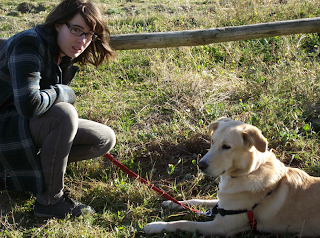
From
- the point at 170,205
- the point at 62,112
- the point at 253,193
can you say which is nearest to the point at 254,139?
the point at 253,193

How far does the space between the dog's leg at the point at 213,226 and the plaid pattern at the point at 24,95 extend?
1078mm

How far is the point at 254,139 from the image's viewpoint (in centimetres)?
222

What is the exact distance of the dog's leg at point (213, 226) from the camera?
2.31 metres

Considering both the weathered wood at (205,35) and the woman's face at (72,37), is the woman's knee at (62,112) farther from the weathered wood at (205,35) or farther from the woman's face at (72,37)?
the weathered wood at (205,35)

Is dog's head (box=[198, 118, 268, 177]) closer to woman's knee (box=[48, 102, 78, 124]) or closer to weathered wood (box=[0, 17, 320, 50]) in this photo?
woman's knee (box=[48, 102, 78, 124])

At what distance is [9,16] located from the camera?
8.23 m

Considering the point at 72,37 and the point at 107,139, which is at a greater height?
the point at 72,37

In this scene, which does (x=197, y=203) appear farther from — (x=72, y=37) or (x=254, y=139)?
(x=72, y=37)

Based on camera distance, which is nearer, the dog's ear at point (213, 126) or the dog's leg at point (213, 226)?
the dog's leg at point (213, 226)

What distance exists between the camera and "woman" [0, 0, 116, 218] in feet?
7.54

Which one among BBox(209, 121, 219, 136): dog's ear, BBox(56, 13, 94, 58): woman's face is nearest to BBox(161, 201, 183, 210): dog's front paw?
BBox(209, 121, 219, 136): dog's ear

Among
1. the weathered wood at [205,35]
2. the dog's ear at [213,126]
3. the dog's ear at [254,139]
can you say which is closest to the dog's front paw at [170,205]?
the dog's ear at [213,126]

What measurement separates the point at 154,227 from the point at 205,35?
3141 mm

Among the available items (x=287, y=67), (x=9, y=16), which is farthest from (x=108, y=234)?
(x=9, y=16)
